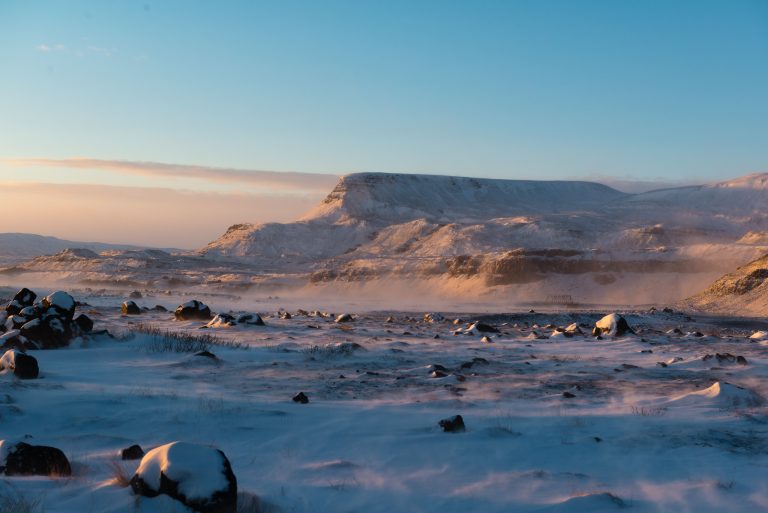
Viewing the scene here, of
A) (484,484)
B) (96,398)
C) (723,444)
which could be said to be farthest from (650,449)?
(96,398)

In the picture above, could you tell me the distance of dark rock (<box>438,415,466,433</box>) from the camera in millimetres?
7519

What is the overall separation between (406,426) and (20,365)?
5743mm

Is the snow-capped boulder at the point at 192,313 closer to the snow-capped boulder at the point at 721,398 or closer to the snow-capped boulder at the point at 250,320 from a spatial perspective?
the snow-capped boulder at the point at 250,320

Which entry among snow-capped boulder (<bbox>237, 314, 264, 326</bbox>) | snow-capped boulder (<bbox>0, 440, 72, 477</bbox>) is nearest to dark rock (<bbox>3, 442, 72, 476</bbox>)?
snow-capped boulder (<bbox>0, 440, 72, 477</bbox>)

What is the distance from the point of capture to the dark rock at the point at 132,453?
632 cm

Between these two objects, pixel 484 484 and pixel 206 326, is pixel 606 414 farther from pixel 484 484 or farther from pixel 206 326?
pixel 206 326

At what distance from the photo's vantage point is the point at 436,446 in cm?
706

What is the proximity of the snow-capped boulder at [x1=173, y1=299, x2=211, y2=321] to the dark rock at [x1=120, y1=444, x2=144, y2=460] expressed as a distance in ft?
55.6

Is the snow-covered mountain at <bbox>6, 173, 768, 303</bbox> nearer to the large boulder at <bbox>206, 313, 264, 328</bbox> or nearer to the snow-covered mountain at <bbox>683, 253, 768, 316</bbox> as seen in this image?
the snow-covered mountain at <bbox>683, 253, 768, 316</bbox>

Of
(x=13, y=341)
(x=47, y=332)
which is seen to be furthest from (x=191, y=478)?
(x=47, y=332)

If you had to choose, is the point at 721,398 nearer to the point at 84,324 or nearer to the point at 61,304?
the point at 84,324

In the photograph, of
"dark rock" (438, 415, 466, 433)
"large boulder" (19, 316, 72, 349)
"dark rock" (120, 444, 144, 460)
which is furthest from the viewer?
"large boulder" (19, 316, 72, 349)

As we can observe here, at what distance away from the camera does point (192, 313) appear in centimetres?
2327

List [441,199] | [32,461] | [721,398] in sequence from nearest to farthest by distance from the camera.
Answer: [32,461], [721,398], [441,199]
